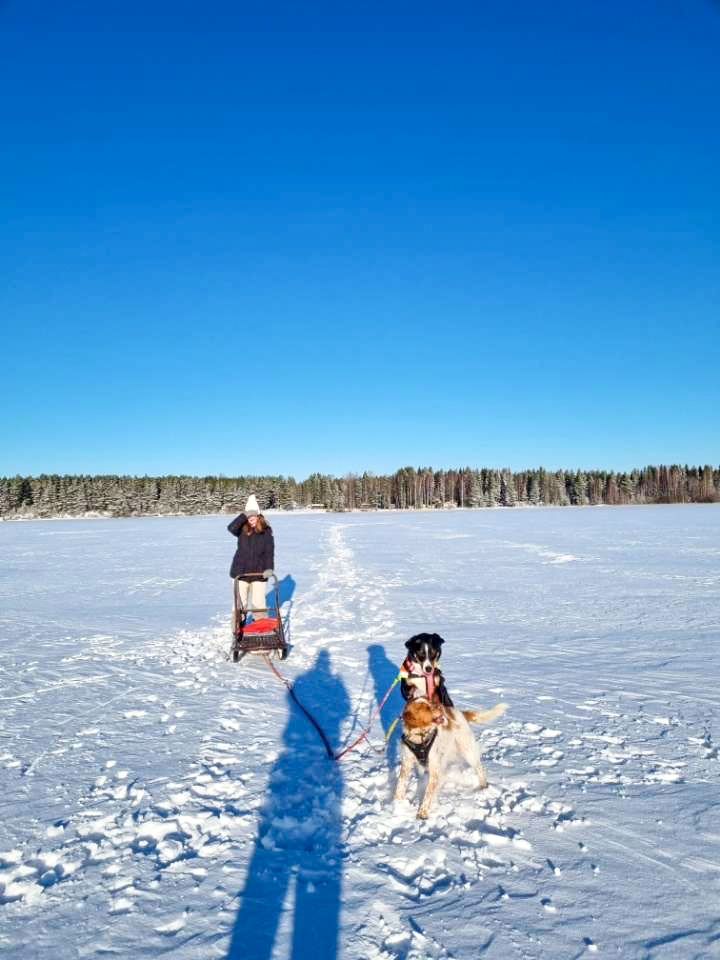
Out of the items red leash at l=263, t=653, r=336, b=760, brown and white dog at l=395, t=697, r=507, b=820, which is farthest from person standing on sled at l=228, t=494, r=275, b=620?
brown and white dog at l=395, t=697, r=507, b=820

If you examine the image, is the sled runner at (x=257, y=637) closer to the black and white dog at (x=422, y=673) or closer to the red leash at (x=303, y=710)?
the red leash at (x=303, y=710)

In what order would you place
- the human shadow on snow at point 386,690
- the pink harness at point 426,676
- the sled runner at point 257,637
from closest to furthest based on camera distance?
the pink harness at point 426,676
the human shadow on snow at point 386,690
the sled runner at point 257,637

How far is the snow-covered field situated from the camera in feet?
9.68

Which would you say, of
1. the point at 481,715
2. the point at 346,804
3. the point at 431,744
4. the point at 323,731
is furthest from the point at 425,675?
the point at 323,731

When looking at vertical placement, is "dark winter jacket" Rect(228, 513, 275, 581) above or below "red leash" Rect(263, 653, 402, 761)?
above

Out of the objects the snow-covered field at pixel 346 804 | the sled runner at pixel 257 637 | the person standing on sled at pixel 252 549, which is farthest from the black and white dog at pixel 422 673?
the person standing on sled at pixel 252 549

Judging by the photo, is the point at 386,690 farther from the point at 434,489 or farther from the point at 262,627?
the point at 434,489

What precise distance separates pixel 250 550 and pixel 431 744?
5255 mm

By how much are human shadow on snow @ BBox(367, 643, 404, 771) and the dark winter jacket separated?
84.1 inches

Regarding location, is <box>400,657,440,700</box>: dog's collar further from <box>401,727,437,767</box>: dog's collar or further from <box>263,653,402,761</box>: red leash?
<box>401,727,437,767</box>: dog's collar

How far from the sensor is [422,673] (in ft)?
14.1

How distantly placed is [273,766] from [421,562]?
16026mm

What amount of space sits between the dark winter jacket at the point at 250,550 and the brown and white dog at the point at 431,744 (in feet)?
16.3

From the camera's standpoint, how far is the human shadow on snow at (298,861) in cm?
288
